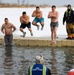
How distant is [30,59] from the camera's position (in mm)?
12008

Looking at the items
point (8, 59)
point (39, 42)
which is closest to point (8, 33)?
point (39, 42)

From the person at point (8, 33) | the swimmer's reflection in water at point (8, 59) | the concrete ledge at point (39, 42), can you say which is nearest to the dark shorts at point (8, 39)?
the person at point (8, 33)

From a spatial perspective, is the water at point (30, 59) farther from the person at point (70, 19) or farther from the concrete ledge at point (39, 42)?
the person at point (70, 19)

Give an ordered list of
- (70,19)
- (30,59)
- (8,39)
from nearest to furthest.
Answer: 1. (30,59)
2. (8,39)
3. (70,19)

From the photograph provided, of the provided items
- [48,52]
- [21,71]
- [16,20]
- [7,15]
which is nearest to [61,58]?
[48,52]

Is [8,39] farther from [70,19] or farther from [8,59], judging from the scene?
[8,59]

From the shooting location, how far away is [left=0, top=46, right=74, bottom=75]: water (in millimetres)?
10180

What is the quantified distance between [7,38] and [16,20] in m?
10.3

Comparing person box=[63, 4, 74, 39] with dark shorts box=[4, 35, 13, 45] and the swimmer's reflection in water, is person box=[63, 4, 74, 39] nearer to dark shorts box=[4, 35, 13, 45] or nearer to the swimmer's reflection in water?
dark shorts box=[4, 35, 13, 45]

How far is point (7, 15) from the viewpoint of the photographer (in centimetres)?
2847

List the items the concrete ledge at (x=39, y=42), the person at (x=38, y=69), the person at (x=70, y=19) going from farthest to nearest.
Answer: the person at (x=70, y=19) < the concrete ledge at (x=39, y=42) < the person at (x=38, y=69)

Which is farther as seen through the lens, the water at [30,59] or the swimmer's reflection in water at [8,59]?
the swimmer's reflection in water at [8,59]

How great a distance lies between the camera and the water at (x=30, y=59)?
33.4ft

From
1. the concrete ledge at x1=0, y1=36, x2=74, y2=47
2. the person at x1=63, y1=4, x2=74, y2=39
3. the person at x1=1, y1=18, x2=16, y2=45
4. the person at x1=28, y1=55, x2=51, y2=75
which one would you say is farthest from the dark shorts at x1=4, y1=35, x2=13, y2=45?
the person at x1=28, y1=55, x2=51, y2=75
